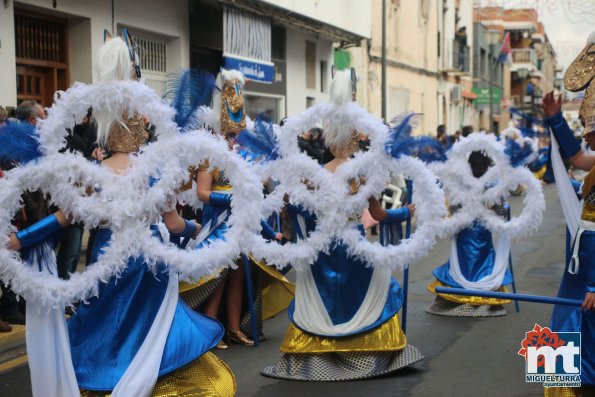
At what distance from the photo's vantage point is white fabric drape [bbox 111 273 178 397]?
4.49m

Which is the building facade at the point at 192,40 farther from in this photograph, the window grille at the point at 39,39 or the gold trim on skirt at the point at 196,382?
the gold trim on skirt at the point at 196,382

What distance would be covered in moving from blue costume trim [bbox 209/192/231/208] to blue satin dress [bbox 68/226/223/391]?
7.02 feet

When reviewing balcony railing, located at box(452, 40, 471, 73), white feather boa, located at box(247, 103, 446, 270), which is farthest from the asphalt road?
balcony railing, located at box(452, 40, 471, 73)

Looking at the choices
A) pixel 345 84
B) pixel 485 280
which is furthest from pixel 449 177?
pixel 345 84

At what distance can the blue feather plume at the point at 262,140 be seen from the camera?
6.41 meters

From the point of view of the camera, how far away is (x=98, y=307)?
473 centimetres

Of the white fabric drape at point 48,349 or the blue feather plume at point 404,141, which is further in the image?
the blue feather plume at point 404,141

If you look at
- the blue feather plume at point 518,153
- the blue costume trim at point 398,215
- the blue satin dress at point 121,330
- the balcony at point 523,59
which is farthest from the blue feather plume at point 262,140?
Answer: the balcony at point 523,59

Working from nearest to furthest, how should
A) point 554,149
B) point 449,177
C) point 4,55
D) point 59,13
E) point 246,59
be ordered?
1. point 554,149
2. point 449,177
3. point 4,55
4. point 59,13
5. point 246,59

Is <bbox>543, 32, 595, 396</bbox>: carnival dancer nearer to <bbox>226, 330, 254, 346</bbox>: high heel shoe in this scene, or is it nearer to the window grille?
<bbox>226, 330, 254, 346</bbox>: high heel shoe

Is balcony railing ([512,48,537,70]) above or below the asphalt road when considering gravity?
above

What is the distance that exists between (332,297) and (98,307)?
85.5 inches

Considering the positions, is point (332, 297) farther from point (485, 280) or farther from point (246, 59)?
point (246, 59)

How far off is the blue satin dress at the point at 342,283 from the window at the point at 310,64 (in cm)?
1832
